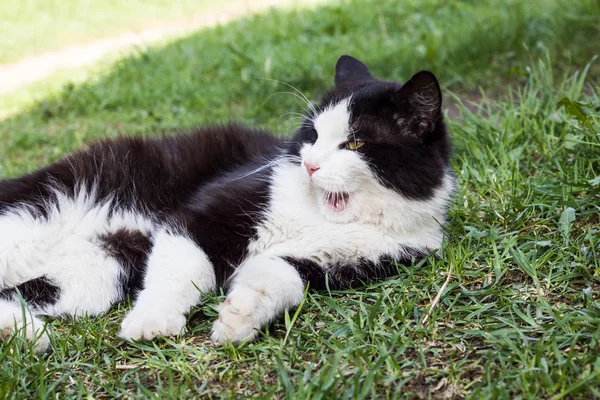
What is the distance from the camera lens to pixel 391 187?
85.6 inches

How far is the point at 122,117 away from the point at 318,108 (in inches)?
104

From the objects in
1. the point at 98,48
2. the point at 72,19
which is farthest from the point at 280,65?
the point at 72,19

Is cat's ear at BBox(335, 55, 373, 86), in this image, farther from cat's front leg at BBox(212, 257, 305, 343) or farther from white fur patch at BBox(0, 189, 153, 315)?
white fur patch at BBox(0, 189, 153, 315)

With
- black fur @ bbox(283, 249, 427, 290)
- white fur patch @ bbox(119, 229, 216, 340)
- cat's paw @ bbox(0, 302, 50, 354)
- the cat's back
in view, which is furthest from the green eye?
cat's paw @ bbox(0, 302, 50, 354)

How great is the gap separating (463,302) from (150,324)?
3.35 feet

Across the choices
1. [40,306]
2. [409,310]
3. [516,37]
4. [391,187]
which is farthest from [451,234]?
[516,37]

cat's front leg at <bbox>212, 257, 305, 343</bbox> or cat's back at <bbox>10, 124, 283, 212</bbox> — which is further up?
cat's back at <bbox>10, 124, 283, 212</bbox>

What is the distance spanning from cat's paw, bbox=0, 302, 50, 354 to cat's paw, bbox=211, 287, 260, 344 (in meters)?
0.54

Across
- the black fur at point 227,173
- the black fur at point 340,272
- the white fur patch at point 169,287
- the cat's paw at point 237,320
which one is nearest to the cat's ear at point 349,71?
the black fur at point 227,173

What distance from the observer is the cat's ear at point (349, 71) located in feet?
8.55

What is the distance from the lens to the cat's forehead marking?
7.27 feet

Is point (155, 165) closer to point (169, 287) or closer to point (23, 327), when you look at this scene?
point (169, 287)

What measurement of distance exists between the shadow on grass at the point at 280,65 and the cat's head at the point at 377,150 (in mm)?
1550

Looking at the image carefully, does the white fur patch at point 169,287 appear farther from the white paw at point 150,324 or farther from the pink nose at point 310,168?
the pink nose at point 310,168
